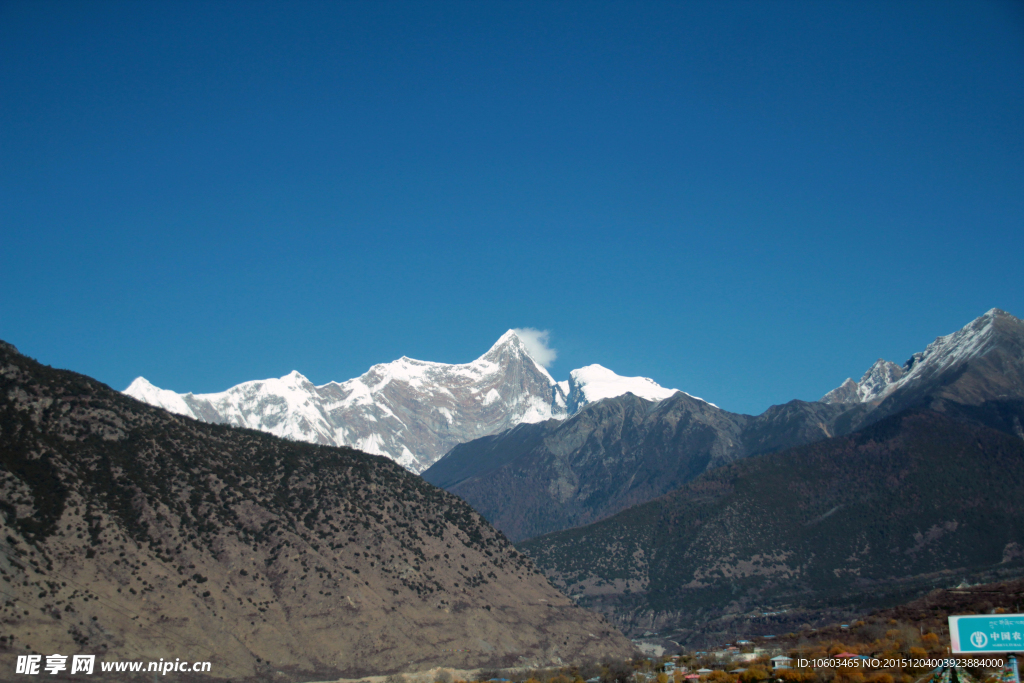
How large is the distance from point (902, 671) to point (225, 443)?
322 ft

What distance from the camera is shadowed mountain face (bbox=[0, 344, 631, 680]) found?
8619 cm

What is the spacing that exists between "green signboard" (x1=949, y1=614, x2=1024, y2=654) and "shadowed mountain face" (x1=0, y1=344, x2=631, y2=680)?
69082mm

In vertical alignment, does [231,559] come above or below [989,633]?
above

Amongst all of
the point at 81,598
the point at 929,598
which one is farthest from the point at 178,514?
the point at 929,598

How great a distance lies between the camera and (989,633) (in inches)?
1500

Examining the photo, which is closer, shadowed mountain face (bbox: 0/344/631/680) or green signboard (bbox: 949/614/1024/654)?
green signboard (bbox: 949/614/1024/654)

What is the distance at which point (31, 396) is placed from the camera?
352 feet

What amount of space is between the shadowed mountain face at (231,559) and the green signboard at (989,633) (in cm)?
6908

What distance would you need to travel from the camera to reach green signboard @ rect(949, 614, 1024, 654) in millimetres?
37500

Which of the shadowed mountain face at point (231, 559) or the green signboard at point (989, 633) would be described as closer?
the green signboard at point (989, 633)

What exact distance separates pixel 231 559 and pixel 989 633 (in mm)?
84924

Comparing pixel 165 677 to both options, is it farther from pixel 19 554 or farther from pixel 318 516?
pixel 318 516

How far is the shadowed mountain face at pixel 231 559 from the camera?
86.2 meters

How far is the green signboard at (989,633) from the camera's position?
1476 inches
